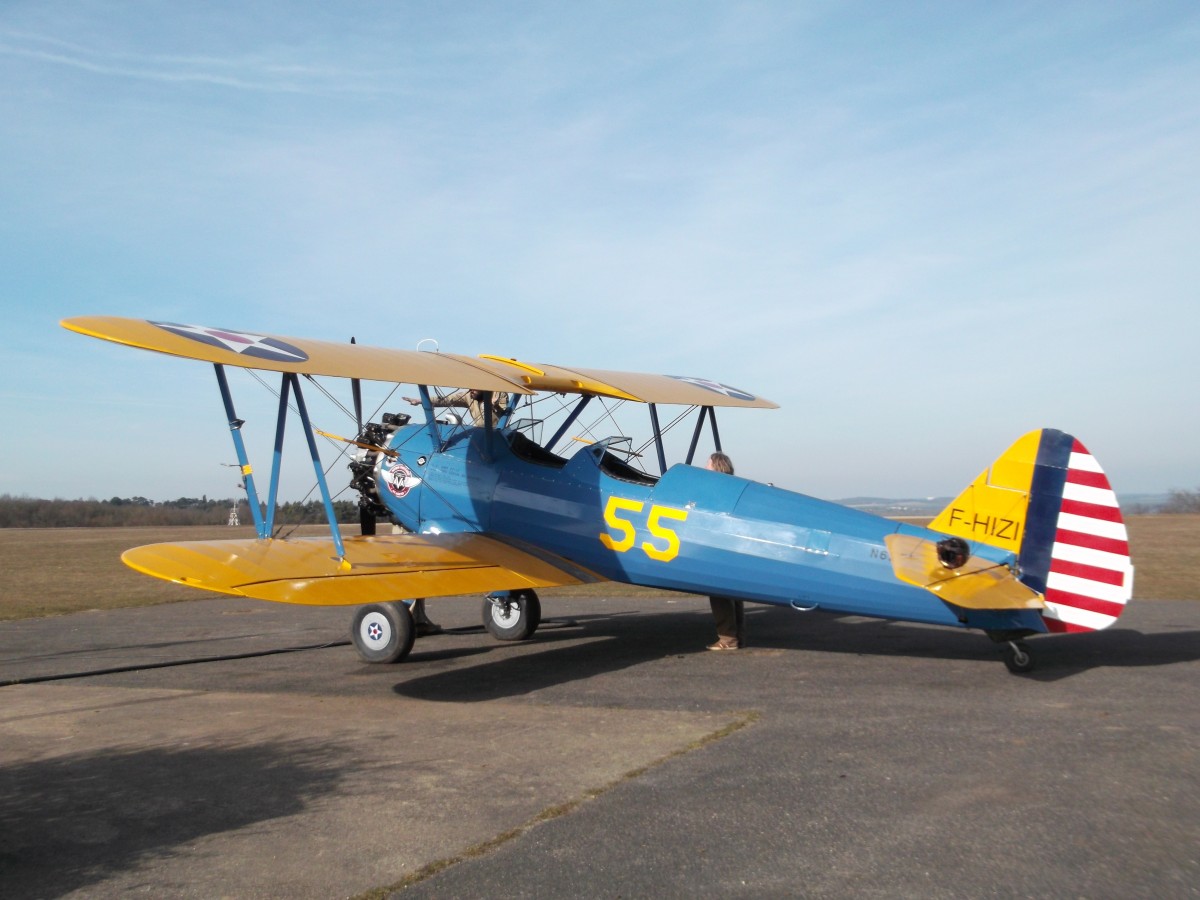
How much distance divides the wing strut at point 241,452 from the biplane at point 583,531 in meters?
0.02

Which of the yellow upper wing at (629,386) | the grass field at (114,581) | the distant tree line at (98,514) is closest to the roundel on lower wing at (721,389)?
the yellow upper wing at (629,386)

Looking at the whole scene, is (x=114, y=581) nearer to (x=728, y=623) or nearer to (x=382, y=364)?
(x=382, y=364)

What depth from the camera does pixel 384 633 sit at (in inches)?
361

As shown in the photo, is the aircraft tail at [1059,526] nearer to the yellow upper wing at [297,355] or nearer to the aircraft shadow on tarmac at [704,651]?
the aircraft shadow on tarmac at [704,651]

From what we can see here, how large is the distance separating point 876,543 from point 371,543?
15.9 ft

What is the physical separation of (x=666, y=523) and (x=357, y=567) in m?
2.84

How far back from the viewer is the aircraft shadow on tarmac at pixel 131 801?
4137 millimetres

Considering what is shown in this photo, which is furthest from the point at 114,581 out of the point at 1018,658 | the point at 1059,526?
the point at 1059,526

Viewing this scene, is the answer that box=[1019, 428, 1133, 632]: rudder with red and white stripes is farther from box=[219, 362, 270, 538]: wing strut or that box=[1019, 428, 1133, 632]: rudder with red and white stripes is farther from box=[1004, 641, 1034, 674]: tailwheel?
box=[219, 362, 270, 538]: wing strut

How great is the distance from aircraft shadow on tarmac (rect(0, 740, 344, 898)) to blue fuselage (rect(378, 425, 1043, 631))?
3848mm

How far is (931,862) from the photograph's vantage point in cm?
391

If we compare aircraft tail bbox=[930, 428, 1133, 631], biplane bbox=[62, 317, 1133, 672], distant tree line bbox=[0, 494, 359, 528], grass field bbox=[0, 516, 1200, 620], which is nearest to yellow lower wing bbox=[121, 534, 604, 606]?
biplane bbox=[62, 317, 1133, 672]

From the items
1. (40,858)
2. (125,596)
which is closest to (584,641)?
(40,858)

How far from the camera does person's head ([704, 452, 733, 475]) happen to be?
392 inches
